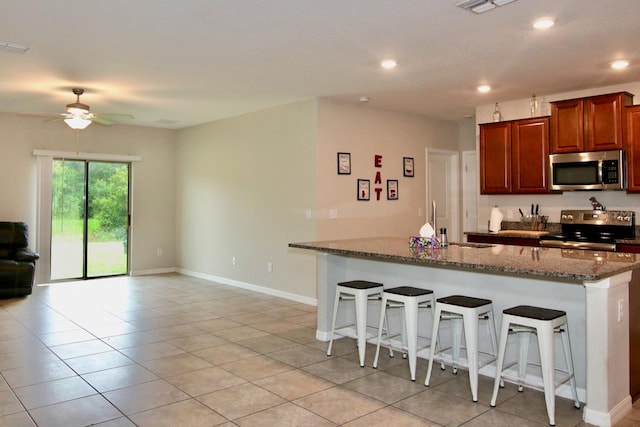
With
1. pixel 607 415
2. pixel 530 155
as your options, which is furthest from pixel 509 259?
pixel 530 155

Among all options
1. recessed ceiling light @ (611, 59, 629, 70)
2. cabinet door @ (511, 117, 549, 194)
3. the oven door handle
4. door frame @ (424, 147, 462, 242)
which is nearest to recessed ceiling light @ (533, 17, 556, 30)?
recessed ceiling light @ (611, 59, 629, 70)

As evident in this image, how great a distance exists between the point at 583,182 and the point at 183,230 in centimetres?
614

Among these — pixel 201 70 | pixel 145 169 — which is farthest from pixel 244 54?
pixel 145 169

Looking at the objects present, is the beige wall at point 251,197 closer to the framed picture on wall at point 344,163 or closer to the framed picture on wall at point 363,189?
the framed picture on wall at point 344,163

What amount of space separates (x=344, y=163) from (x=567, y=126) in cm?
252

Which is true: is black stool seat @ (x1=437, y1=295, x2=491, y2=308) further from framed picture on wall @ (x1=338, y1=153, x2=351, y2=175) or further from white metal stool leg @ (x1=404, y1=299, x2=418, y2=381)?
framed picture on wall @ (x1=338, y1=153, x2=351, y2=175)

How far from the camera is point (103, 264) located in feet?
26.2

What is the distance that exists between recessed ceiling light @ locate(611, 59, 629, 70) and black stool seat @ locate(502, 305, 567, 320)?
8.55ft

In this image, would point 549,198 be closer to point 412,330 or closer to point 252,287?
point 412,330

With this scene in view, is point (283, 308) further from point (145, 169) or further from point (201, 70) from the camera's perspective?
point (145, 169)

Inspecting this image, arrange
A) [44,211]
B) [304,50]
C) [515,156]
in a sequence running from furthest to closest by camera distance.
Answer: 1. [44,211]
2. [515,156]
3. [304,50]

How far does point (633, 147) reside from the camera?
4.84 metres

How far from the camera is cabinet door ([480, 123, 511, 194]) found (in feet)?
19.2

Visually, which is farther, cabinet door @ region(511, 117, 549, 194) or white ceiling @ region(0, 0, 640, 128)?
cabinet door @ region(511, 117, 549, 194)
